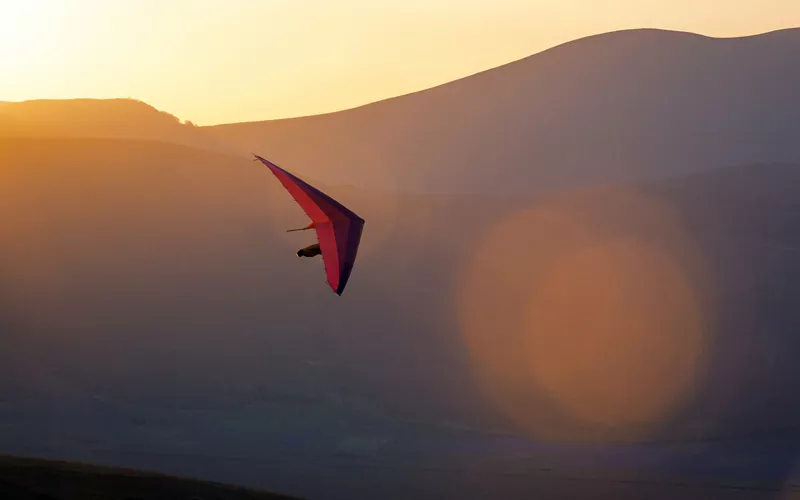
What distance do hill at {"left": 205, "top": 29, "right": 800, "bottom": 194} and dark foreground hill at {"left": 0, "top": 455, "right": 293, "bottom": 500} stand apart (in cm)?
12480

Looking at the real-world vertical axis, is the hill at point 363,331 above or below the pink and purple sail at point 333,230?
above

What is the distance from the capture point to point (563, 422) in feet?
189

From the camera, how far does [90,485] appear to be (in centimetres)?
1512

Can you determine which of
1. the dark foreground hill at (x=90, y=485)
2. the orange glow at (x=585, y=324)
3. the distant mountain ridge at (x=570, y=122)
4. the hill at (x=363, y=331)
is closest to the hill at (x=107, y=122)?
the distant mountain ridge at (x=570, y=122)

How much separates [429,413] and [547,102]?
12700 cm

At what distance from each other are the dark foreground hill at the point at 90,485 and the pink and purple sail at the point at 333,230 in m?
4.46

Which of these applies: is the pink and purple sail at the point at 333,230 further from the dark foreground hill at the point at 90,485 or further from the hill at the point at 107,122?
the hill at the point at 107,122

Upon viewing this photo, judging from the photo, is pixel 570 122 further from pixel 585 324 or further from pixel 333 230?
pixel 333 230

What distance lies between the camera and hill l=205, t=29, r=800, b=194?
15112cm

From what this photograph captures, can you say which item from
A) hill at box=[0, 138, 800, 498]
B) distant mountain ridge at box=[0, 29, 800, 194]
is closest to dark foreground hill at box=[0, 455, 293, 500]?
hill at box=[0, 138, 800, 498]

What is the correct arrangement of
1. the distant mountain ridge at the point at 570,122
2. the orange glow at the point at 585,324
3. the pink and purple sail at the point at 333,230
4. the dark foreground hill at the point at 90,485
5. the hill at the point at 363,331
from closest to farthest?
the dark foreground hill at the point at 90,485 → the pink and purple sail at the point at 333,230 → the hill at the point at 363,331 → the orange glow at the point at 585,324 → the distant mountain ridge at the point at 570,122

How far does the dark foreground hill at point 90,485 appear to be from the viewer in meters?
14.2

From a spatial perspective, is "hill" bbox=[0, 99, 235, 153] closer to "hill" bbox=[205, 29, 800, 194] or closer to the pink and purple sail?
"hill" bbox=[205, 29, 800, 194]

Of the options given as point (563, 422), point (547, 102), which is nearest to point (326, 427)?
point (563, 422)
